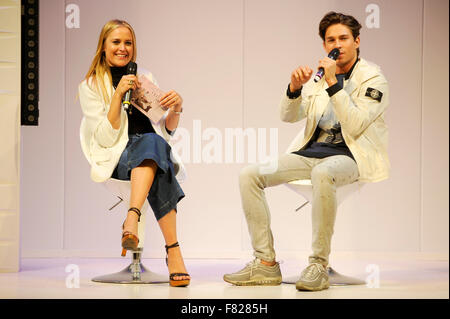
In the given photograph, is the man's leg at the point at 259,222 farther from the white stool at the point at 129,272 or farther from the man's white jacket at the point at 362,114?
the white stool at the point at 129,272

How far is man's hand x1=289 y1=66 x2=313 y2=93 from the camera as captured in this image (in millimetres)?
3018

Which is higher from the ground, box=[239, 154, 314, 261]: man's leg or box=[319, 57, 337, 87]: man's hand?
box=[319, 57, 337, 87]: man's hand

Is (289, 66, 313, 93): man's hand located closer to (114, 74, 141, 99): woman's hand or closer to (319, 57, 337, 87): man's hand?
(319, 57, 337, 87): man's hand

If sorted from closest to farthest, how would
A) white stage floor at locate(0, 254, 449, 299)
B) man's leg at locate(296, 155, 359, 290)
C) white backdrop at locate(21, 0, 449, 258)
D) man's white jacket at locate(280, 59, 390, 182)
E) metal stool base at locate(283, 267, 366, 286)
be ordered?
white stage floor at locate(0, 254, 449, 299), man's leg at locate(296, 155, 359, 290), man's white jacket at locate(280, 59, 390, 182), metal stool base at locate(283, 267, 366, 286), white backdrop at locate(21, 0, 449, 258)

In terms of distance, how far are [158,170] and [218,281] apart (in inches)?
23.9

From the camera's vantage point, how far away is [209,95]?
14.2ft

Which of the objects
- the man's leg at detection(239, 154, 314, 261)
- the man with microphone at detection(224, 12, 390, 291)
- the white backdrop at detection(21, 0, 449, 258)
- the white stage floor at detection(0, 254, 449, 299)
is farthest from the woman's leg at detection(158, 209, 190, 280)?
the white backdrop at detection(21, 0, 449, 258)

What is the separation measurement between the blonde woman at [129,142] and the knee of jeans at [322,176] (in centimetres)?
59

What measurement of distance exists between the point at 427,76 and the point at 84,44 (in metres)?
2.14

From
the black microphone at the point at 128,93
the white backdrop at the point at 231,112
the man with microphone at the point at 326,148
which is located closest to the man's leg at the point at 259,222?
the man with microphone at the point at 326,148

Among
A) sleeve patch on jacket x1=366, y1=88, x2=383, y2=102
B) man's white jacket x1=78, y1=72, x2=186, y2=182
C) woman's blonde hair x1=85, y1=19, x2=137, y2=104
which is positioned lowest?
man's white jacket x1=78, y1=72, x2=186, y2=182

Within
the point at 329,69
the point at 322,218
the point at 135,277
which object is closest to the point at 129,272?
the point at 135,277

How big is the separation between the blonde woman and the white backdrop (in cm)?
100

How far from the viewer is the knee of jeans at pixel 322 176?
2.90 m
